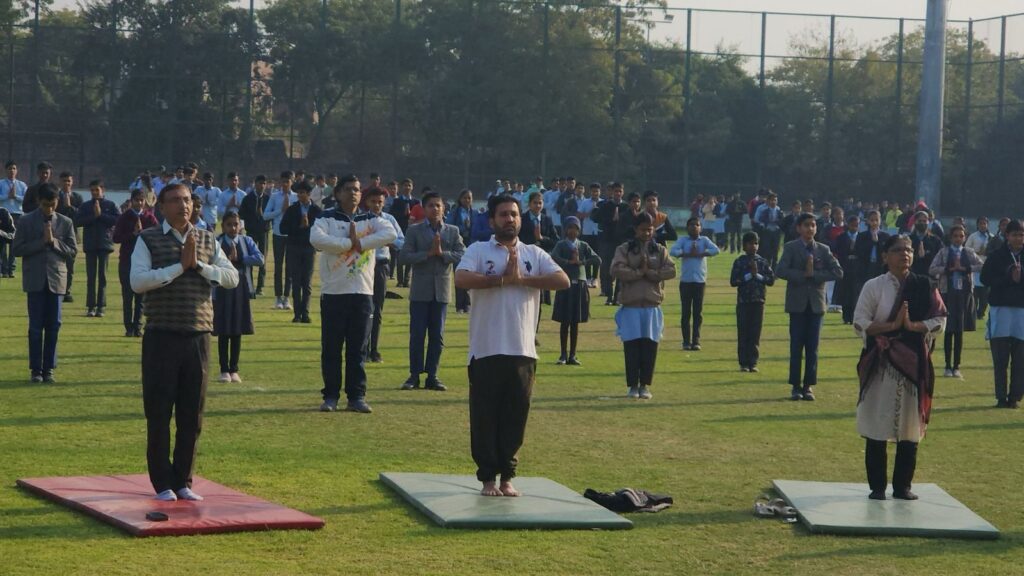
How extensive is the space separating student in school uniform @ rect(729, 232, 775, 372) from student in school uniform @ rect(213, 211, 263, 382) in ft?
18.8

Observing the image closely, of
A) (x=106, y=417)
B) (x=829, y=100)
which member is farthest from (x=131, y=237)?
(x=829, y=100)

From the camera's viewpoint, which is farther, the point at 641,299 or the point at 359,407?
the point at 641,299

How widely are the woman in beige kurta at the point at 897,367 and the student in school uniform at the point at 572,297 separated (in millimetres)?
7214

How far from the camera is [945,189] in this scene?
54.9m

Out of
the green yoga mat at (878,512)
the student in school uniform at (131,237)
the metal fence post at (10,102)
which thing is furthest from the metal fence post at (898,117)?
the green yoga mat at (878,512)

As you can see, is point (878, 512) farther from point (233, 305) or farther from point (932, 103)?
point (932, 103)

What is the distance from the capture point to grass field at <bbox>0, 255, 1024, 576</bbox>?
8.00 metres

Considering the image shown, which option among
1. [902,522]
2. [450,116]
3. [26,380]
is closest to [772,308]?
[26,380]

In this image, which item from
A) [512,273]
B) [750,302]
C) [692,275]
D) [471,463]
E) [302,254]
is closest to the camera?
[512,273]

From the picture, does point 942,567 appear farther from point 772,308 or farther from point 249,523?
point 772,308

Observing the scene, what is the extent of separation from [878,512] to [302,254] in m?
12.2

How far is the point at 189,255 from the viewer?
8.63 m

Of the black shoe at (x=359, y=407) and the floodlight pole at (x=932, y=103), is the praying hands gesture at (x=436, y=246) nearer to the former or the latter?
the black shoe at (x=359, y=407)

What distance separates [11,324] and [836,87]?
44.0 meters
